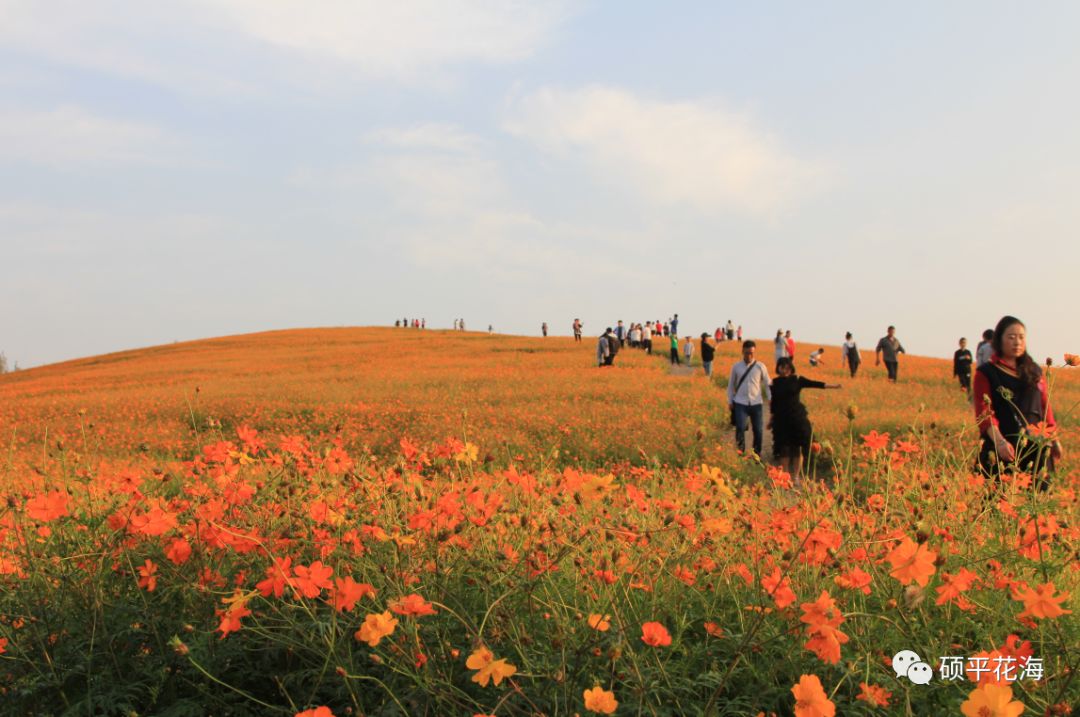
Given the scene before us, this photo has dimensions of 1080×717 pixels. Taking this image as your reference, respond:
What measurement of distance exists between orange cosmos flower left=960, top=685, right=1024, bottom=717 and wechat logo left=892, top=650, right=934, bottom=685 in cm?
68

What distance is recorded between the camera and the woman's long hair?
5.76 metres

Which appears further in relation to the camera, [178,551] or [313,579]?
[178,551]

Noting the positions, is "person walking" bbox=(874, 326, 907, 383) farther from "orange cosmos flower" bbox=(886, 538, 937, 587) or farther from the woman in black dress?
"orange cosmos flower" bbox=(886, 538, 937, 587)

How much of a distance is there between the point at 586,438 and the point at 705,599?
30.6 ft

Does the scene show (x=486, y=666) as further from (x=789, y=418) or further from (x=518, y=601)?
(x=789, y=418)

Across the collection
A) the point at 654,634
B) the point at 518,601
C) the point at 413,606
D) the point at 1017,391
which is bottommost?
the point at 518,601

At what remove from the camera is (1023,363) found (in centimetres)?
582

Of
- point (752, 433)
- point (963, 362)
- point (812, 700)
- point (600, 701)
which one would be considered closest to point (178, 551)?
point (600, 701)

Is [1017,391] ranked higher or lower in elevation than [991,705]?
higher

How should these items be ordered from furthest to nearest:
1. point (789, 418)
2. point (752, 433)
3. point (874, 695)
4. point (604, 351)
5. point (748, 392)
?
point (604, 351) < point (752, 433) < point (748, 392) < point (789, 418) < point (874, 695)

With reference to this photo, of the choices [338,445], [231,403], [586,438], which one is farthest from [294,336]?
[338,445]

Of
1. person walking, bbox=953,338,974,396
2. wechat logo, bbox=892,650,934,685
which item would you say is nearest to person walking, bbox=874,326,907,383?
person walking, bbox=953,338,974,396

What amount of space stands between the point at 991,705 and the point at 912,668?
889 mm

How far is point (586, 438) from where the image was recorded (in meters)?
12.4
